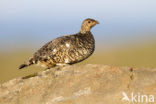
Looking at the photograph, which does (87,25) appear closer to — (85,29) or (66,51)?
(85,29)

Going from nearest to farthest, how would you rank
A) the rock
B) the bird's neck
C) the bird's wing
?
the rock < the bird's wing < the bird's neck

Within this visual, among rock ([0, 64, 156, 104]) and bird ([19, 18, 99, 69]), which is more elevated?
bird ([19, 18, 99, 69])

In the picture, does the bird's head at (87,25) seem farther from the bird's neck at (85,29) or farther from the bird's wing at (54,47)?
the bird's wing at (54,47)

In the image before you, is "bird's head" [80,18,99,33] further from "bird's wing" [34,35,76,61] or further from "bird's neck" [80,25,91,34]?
"bird's wing" [34,35,76,61]

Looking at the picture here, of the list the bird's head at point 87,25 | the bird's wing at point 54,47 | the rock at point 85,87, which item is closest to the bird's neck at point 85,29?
the bird's head at point 87,25

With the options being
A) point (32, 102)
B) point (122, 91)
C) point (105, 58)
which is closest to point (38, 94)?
point (32, 102)

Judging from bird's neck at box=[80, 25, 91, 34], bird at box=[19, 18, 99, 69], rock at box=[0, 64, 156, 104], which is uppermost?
bird's neck at box=[80, 25, 91, 34]

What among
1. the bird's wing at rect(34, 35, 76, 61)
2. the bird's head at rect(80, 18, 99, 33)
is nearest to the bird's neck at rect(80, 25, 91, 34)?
the bird's head at rect(80, 18, 99, 33)
